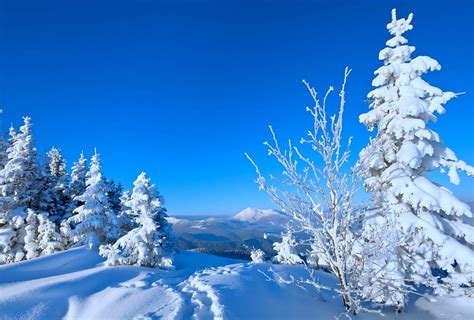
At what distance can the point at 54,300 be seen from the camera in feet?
31.2

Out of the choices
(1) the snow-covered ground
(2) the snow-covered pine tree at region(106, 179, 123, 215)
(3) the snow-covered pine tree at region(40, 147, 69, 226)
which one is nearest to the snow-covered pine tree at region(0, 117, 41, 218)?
(3) the snow-covered pine tree at region(40, 147, 69, 226)

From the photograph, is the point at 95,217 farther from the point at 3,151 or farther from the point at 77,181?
the point at 3,151

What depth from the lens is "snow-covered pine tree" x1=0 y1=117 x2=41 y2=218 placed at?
73.7 ft

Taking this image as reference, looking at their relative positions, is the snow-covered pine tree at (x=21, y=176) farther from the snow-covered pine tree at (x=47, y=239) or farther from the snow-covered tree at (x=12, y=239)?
the snow-covered pine tree at (x=47, y=239)

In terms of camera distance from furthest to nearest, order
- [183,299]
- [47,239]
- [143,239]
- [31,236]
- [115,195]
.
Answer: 1. [115,195]
2. [31,236]
3. [47,239]
4. [143,239]
5. [183,299]

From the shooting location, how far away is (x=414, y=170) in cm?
1226

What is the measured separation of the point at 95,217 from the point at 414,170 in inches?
A: 838

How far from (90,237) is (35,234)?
423 cm

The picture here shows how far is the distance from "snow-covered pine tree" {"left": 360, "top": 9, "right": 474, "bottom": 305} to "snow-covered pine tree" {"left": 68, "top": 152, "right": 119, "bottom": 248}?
63.2 ft

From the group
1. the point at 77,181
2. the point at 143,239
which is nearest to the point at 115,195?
the point at 77,181

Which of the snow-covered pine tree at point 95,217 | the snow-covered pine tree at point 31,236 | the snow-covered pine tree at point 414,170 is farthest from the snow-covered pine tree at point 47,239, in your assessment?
the snow-covered pine tree at point 414,170

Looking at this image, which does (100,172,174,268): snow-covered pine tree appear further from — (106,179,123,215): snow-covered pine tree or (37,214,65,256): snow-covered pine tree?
(106,179,123,215): snow-covered pine tree

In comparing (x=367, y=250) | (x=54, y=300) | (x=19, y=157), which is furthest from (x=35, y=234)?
(x=367, y=250)

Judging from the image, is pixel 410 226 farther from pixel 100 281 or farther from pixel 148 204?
pixel 148 204
